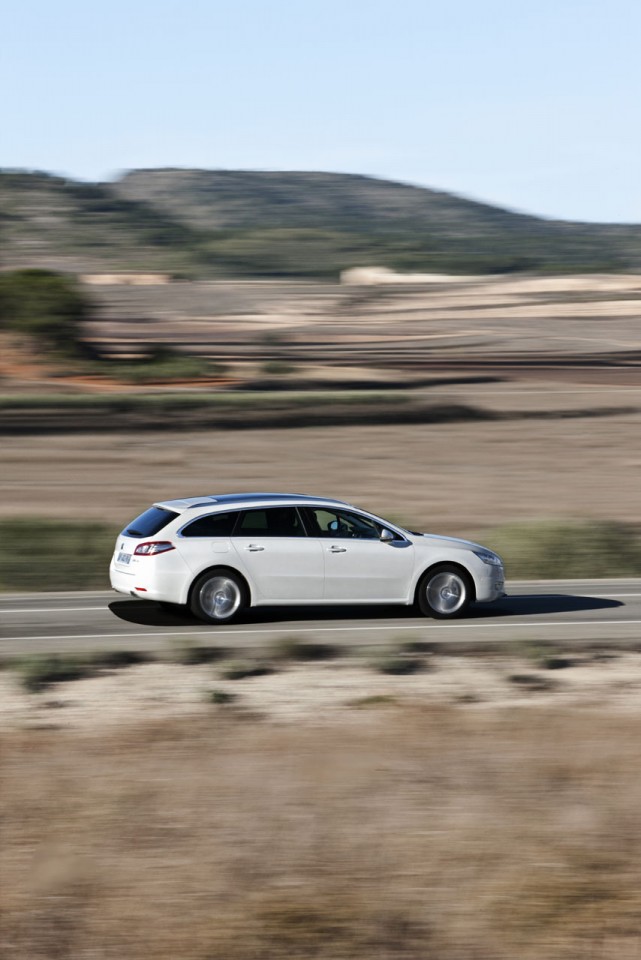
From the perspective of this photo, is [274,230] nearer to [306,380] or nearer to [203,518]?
[306,380]

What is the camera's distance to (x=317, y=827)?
7.29 meters

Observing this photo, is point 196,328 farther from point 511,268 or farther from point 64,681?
point 64,681

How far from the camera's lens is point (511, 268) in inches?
4722

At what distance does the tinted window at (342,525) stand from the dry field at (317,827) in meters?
3.96

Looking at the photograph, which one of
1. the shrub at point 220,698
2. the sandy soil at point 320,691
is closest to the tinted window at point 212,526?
the sandy soil at point 320,691

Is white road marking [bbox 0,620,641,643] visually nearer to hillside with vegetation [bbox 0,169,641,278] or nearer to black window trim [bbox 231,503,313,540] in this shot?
black window trim [bbox 231,503,313,540]

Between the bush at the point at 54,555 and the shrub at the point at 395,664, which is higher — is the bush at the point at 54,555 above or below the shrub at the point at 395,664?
above

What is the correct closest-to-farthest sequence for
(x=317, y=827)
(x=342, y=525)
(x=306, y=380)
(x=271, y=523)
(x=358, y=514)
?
1. (x=317, y=827)
2. (x=271, y=523)
3. (x=342, y=525)
4. (x=358, y=514)
5. (x=306, y=380)

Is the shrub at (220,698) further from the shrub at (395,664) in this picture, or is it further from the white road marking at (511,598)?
the white road marking at (511,598)

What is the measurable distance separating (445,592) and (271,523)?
2297mm

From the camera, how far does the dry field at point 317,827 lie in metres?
5.95

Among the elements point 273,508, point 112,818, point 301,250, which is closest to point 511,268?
point 301,250

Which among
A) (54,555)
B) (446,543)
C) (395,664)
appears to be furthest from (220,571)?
(54,555)

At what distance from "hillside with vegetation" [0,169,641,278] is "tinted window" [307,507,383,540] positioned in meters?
81.9
